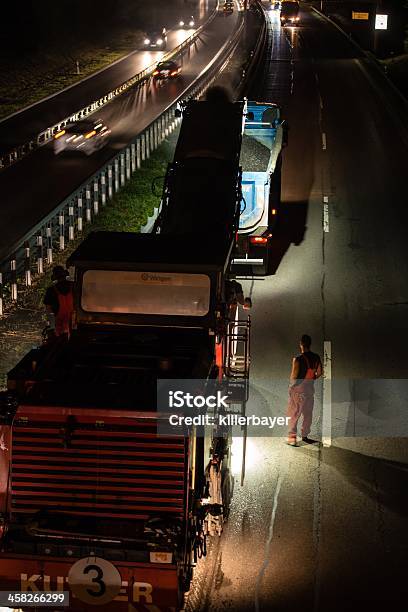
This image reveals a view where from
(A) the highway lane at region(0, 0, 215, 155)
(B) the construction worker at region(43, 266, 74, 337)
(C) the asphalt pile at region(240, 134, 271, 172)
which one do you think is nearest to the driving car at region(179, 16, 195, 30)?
(A) the highway lane at region(0, 0, 215, 155)

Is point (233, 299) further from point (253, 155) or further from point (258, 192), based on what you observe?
point (253, 155)

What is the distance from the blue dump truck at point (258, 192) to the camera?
2203 cm

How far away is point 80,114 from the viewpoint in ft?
153

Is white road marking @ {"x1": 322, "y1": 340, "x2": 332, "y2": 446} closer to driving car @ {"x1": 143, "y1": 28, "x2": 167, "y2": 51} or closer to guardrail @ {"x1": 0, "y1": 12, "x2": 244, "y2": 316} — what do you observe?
guardrail @ {"x1": 0, "y1": 12, "x2": 244, "y2": 316}

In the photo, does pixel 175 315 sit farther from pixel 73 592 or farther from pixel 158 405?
pixel 73 592

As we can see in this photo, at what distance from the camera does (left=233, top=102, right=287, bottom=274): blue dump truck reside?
72.3ft

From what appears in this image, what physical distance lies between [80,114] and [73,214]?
21.1 m

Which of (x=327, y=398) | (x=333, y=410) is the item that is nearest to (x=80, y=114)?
(x=327, y=398)

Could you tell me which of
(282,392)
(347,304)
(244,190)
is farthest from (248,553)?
(244,190)

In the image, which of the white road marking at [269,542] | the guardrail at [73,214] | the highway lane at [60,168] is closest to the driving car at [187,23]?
the highway lane at [60,168]

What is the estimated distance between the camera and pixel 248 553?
11.9 m

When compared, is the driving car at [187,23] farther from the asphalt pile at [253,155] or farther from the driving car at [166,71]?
the asphalt pile at [253,155]

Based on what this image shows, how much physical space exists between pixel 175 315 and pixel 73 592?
395cm

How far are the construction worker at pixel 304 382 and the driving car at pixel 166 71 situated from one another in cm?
4460
